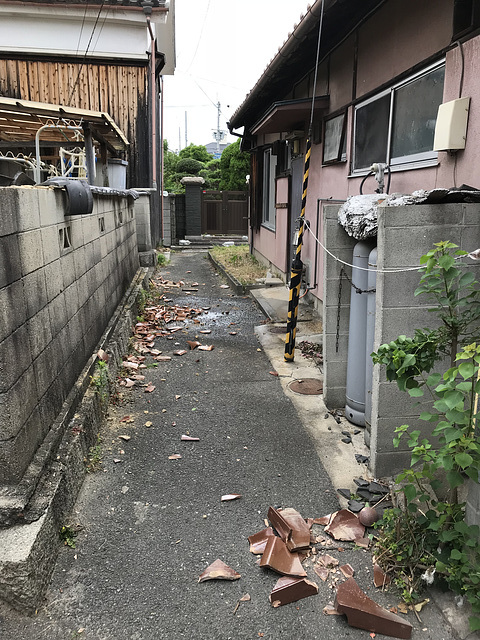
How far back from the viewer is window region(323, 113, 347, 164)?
6.92 metres

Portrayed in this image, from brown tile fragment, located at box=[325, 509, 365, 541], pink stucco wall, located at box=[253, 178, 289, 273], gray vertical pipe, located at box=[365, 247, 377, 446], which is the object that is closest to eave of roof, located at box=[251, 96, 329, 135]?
pink stucco wall, located at box=[253, 178, 289, 273]

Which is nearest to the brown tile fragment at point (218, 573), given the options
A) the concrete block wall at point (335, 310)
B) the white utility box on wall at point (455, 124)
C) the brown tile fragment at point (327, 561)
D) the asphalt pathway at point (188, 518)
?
the asphalt pathway at point (188, 518)

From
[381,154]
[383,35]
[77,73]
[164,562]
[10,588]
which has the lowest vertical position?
[164,562]

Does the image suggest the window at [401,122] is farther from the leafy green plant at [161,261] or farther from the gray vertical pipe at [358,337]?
the leafy green plant at [161,261]

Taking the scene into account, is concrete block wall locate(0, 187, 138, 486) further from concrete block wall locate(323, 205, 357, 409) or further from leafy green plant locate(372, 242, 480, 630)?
concrete block wall locate(323, 205, 357, 409)

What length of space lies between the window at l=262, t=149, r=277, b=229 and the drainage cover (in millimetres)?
7265

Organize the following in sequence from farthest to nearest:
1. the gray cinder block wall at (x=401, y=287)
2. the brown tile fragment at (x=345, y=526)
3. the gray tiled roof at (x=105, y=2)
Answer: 1. the gray tiled roof at (x=105, y=2)
2. the gray cinder block wall at (x=401, y=287)
3. the brown tile fragment at (x=345, y=526)

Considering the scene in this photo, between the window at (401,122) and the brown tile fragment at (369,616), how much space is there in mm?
3620

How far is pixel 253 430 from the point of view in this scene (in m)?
4.55

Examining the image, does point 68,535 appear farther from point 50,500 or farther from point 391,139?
point 391,139

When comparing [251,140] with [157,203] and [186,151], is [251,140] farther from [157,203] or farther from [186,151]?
[186,151]

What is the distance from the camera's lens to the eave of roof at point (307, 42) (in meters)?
5.43

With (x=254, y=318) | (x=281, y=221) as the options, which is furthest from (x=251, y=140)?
(x=254, y=318)

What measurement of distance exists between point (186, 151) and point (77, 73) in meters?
20.2
